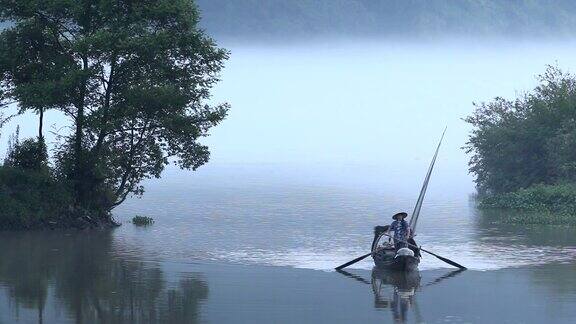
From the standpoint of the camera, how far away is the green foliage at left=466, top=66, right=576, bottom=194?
58.2 metres

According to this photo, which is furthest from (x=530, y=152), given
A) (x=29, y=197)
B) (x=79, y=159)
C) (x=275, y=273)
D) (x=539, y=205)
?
(x=275, y=273)

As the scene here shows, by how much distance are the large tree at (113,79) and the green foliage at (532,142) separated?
16697 mm

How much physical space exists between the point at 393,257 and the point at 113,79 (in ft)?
47.3

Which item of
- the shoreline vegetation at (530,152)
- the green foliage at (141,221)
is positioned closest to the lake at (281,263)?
the green foliage at (141,221)

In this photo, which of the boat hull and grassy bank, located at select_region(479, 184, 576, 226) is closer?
the boat hull

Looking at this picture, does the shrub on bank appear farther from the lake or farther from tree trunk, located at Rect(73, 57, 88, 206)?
tree trunk, located at Rect(73, 57, 88, 206)

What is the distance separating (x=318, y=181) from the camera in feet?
266

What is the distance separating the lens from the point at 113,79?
48.4 meters

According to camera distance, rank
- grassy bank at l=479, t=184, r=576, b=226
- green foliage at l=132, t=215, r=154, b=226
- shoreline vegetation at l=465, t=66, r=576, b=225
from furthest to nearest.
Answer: shoreline vegetation at l=465, t=66, r=576, b=225
green foliage at l=132, t=215, r=154, b=226
grassy bank at l=479, t=184, r=576, b=226

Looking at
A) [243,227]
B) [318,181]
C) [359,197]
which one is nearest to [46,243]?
[243,227]

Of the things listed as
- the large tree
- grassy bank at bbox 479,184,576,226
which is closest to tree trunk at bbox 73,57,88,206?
the large tree

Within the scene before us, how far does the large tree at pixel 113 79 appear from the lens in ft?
154

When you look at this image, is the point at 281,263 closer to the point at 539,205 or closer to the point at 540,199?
the point at 539,205

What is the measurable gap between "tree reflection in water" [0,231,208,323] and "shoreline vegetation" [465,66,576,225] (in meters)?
17.9
